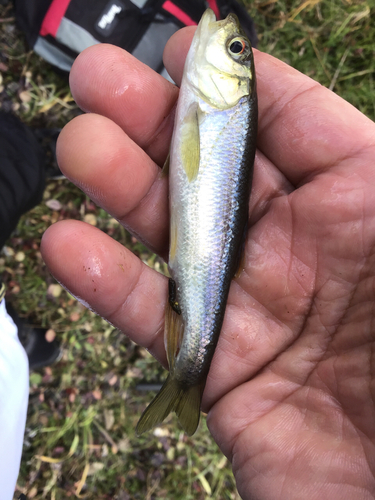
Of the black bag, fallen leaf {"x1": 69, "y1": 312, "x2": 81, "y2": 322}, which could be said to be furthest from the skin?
fallen leaf {"x1": 69, "y1": 312, "x2": 81, "y2": 322}

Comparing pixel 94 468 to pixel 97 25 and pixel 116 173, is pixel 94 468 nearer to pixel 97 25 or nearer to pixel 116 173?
pixel 116 173

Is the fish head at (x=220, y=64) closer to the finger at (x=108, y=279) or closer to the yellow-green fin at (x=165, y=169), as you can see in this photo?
the yellow-green fin at (x=165, y=169)

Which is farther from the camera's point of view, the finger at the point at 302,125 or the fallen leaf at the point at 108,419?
the fallen leaf at the point at 108,419

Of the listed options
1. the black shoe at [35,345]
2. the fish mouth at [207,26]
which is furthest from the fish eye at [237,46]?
the black shoe at [35,345]

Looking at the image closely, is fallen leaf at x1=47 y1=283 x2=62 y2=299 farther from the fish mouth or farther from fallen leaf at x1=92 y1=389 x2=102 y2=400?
the fish mouth

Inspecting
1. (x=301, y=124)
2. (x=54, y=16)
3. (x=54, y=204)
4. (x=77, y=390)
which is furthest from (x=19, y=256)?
(x=301, y=124)

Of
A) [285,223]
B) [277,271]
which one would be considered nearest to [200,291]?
[277,271]
